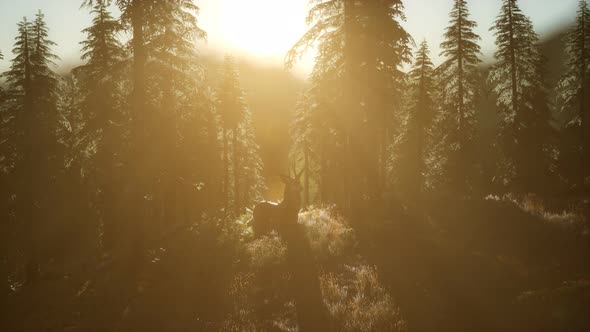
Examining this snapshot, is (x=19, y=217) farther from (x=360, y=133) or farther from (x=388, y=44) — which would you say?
(x=388, y=44)

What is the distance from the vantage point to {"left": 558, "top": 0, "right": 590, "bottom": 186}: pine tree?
30.3m

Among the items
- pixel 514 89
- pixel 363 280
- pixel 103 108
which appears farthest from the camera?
pixel 514 89

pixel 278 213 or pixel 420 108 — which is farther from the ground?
pixel 420 108

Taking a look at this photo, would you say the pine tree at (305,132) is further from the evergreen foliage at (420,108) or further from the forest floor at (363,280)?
the forest floor at (363,280)

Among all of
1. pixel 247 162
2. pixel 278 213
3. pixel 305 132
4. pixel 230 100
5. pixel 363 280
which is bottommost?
pixel 363 280

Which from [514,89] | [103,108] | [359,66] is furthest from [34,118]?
[514,89]

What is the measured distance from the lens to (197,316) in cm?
1109

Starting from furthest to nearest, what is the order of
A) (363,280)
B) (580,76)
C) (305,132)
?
(305,132)
(580,76)
(363,280)

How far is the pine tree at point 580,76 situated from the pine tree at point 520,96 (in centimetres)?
285

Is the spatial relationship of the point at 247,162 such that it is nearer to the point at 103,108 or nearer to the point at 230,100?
the point at 230,100

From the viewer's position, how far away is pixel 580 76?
3041 cm

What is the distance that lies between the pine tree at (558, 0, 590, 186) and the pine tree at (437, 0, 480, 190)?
7.68m

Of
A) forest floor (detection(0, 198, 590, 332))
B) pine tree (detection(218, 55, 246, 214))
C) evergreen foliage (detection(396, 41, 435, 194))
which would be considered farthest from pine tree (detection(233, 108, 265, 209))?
forest floor (detection(0, 198, 590, 332))

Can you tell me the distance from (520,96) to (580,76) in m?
5.79
